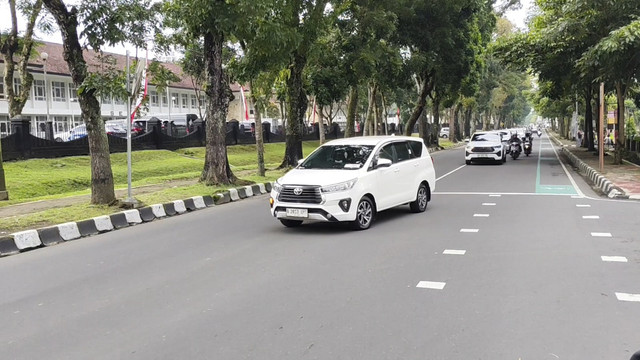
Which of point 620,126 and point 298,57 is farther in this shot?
point 620,126

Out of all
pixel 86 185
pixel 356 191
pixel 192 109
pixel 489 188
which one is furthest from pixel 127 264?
pixel 192 109

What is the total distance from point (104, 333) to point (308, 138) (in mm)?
39928

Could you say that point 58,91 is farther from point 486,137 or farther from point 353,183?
point 353,183

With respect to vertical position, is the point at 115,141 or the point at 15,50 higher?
the point at 15,50

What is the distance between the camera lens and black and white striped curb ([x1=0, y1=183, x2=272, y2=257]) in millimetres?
8445

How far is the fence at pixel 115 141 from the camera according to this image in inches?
813

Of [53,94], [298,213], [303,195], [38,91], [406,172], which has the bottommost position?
[298,213]

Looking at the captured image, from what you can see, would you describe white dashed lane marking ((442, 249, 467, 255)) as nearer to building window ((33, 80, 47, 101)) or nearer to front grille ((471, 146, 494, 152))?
front grille ((471, 146, 494, 152))

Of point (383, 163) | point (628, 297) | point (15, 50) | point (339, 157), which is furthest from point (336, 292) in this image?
point (15, 50)

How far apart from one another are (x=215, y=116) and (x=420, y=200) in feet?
22.1

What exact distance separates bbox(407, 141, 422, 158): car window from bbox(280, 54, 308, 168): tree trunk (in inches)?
379

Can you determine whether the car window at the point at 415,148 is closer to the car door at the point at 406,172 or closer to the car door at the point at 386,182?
the car door at the point at 406,172

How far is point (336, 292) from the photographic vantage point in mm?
5523

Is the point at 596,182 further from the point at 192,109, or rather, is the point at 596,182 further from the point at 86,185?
the point at 192,109
